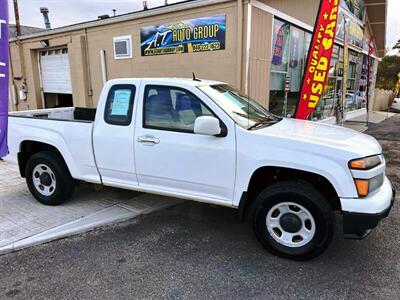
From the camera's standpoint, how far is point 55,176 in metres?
4.67

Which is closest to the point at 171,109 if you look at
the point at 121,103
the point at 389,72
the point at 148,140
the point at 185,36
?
the point at 148,140

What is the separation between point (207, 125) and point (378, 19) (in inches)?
712

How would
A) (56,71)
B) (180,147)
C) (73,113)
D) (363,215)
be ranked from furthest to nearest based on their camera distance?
1. (56,71)
2. (73,113)
3. (180,147)
4. (363,215)

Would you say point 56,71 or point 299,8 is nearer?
point 299,8

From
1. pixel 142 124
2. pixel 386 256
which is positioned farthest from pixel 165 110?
pixel 386 256

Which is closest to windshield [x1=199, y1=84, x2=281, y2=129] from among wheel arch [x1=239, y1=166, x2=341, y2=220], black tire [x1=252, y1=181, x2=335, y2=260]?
wheel arch [x1=239, y1=166, x2=341, y2=220]

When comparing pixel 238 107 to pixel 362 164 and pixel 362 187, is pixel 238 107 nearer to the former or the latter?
pixel 362 164

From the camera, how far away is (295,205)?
10.9ft

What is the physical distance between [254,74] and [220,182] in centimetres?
503

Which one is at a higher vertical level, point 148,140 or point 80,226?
point 148,140

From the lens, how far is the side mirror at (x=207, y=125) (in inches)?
132

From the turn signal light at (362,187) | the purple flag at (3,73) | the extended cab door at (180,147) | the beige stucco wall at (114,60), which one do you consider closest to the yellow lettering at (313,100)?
the beige stucco wall at (114,60)

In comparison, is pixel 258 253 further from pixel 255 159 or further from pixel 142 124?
pixel 142 124

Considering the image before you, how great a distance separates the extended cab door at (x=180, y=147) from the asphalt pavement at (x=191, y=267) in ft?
2.04
